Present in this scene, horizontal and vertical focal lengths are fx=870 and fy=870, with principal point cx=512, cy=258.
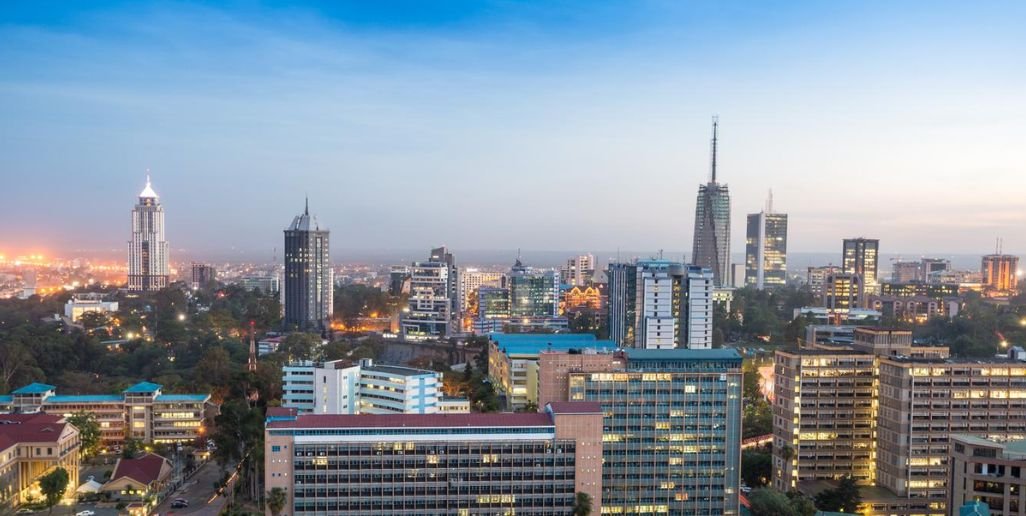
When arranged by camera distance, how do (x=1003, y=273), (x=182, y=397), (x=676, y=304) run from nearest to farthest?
(x=182, y=397) < (x=676, y=304) < (x=1003, y=273)

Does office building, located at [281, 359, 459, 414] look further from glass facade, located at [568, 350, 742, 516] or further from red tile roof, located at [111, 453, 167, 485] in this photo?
glass facade, located at [568, 350, 742, 516]

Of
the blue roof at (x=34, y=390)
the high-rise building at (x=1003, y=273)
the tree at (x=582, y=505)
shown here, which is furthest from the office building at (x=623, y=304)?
the high-rise building at (x=1003, y=273)

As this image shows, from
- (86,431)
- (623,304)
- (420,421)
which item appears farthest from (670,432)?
(623,304)

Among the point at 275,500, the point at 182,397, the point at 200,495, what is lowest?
the point at 200,495

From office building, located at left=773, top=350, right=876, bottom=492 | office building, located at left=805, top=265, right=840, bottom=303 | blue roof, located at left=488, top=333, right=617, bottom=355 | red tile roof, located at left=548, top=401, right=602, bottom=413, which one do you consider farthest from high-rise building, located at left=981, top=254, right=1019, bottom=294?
red tile roof, located at left=548, top=401, right=602, bottom=413

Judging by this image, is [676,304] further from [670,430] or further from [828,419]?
[670,430]

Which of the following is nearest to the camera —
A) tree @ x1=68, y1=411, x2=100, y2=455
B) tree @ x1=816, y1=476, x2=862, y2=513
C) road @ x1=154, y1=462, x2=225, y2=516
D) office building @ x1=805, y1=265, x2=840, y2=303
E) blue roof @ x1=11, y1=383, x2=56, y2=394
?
tree @ x1=816, y1=476, x2=862, y2=513
